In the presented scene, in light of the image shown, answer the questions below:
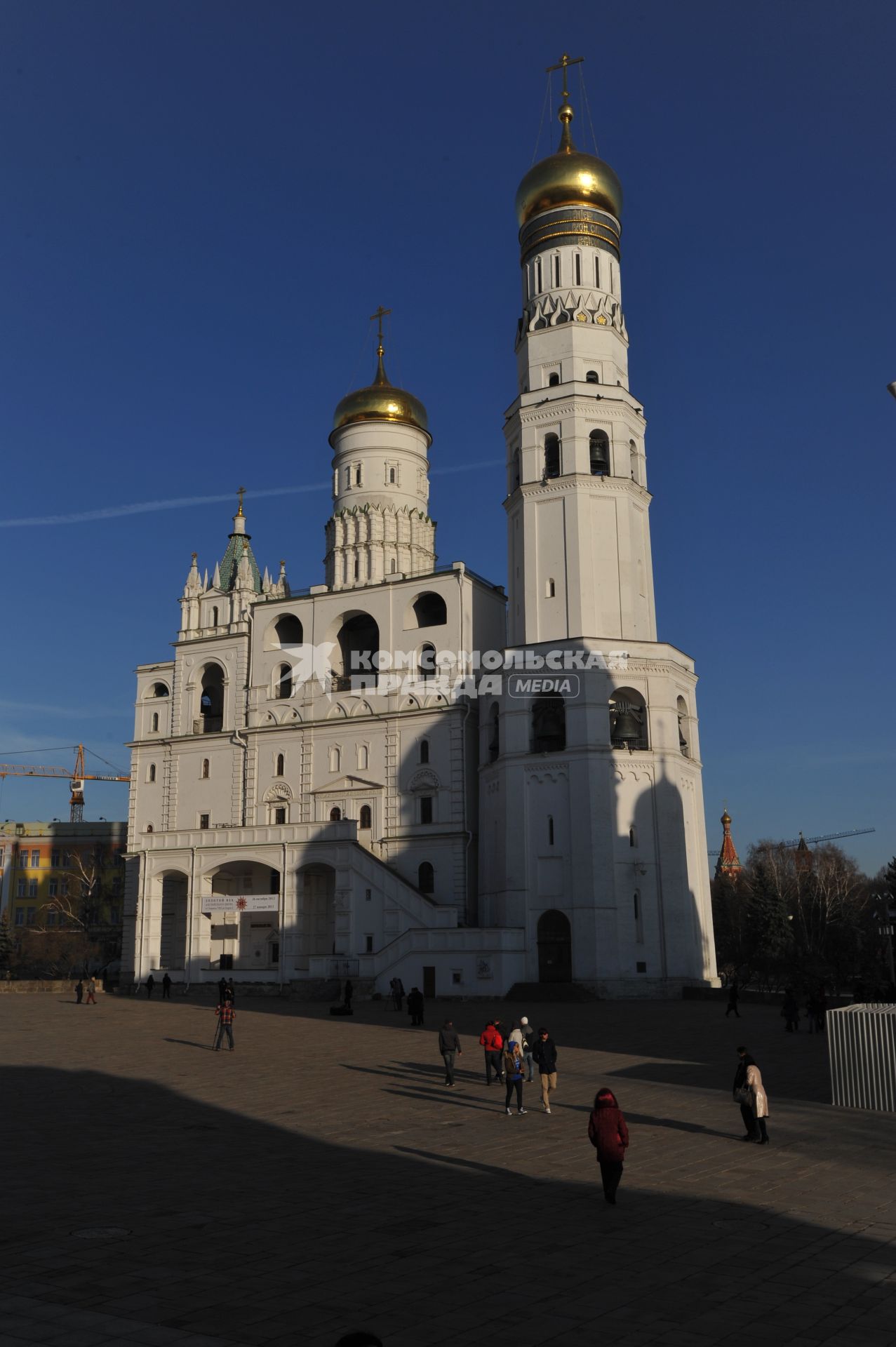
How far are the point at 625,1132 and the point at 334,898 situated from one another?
35733 mm

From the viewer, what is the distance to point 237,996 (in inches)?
1763

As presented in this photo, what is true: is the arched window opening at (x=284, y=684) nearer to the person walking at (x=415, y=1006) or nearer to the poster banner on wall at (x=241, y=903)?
the poster banner on wall at (x=241, y=903)

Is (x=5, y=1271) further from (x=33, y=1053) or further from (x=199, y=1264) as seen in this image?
(x=33, y=1053)

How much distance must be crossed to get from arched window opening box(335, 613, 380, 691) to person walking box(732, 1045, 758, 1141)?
37804 millimetres

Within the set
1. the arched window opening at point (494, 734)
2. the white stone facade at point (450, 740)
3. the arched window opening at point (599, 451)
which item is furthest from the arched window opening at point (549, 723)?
the arched window opening at point (599, 451)

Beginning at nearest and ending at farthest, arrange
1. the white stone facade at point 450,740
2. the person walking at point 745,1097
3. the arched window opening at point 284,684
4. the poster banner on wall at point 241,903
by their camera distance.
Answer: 1. the person walking at point 745,1097
2. the white stone facade at point 450,740
3. the poster banner on wall at point 241,903
4. the arched window opening at point 284,684

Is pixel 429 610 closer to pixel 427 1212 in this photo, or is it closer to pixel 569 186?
pixel 569 186

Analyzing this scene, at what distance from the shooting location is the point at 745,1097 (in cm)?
1386

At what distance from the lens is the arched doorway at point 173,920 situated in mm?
51000

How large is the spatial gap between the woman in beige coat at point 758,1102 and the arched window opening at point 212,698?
4389 cm

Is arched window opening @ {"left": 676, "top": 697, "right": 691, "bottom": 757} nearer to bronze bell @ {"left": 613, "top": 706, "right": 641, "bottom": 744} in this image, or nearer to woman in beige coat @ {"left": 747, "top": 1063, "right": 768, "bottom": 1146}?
bronze bell @ {"left": 613, "top": 706, "right": 641, "bottom": 744}

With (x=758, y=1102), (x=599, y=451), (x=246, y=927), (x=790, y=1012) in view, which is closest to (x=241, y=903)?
(x=246, y=927)

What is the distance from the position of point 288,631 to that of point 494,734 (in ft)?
43.7

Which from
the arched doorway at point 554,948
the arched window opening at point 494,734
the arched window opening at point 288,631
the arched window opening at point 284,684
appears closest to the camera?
the arched doorway at point 554,948
